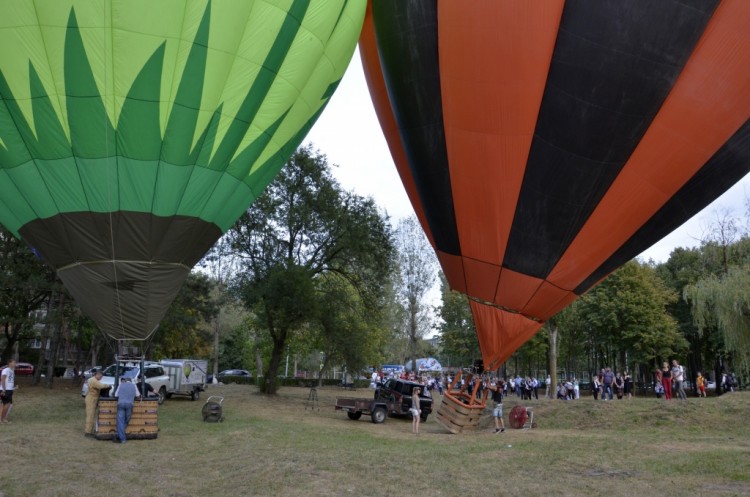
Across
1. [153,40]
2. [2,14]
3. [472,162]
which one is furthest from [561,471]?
[2,14]

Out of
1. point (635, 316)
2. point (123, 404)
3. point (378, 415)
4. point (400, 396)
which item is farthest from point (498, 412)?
point (635, 316)

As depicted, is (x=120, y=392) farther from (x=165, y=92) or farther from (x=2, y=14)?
(x=2, y=14)

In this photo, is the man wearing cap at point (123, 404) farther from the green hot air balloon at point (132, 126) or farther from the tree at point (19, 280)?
the tree at point (19, 280)

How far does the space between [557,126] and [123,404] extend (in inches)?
377

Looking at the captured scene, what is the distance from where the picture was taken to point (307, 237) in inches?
1067

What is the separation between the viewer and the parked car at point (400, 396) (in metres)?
20.0

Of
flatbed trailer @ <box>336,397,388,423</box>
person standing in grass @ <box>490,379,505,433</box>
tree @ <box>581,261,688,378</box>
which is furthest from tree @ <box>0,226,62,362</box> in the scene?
tree @ <box>581,261,688,378</box>

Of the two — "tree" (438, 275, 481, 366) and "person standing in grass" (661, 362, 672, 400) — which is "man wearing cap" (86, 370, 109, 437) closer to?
"person standing in grass" (661, 362, 672, 400)

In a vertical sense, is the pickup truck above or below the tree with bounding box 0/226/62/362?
below

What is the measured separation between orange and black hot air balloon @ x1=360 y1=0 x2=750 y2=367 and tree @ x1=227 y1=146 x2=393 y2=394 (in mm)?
14733

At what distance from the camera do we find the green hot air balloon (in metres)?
8.06

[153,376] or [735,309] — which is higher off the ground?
[735,309]

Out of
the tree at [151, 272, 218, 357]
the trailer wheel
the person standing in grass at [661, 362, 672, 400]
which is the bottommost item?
the trailer wheel

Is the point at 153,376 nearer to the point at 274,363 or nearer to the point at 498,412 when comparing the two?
the point at 274,363
